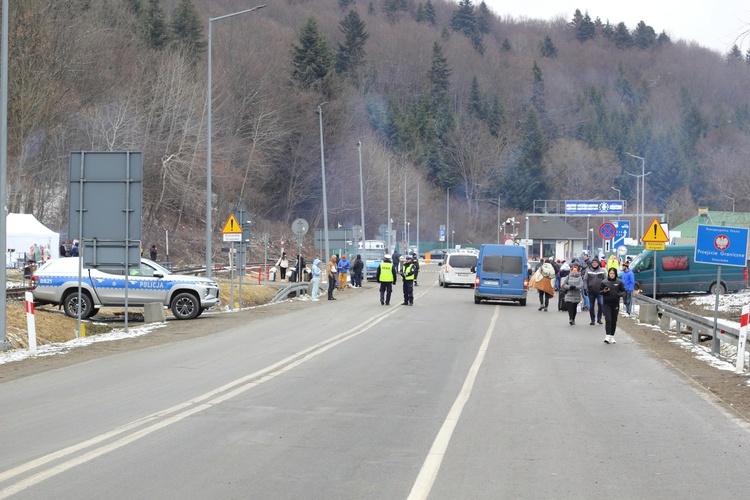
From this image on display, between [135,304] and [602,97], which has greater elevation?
[602,97]

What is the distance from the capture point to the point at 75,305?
25.3m

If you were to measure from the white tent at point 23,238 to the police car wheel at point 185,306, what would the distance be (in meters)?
23.1

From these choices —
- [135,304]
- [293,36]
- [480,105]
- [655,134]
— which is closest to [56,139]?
[135,304]

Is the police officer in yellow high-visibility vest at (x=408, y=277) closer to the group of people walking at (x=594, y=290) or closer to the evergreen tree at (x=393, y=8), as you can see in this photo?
the group of people walking at (x=594, y=290)

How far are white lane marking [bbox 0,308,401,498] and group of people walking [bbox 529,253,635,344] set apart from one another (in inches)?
273

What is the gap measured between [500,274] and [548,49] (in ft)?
414

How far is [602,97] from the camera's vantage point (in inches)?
5438

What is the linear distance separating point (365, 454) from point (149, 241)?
62.6m

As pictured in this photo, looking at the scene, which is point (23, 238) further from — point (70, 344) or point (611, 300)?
point (611, 300)

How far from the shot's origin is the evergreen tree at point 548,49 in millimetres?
154875

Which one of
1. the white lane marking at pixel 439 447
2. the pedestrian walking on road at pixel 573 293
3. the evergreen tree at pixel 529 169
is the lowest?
the white lane marking at pixel 439 447

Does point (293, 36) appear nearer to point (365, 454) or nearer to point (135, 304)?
point (135, 304)

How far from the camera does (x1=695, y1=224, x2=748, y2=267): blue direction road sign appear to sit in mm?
18688

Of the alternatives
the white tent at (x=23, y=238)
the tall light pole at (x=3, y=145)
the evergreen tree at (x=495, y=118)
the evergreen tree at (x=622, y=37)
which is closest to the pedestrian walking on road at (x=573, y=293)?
the tall light pole at (x=3, y=145)
